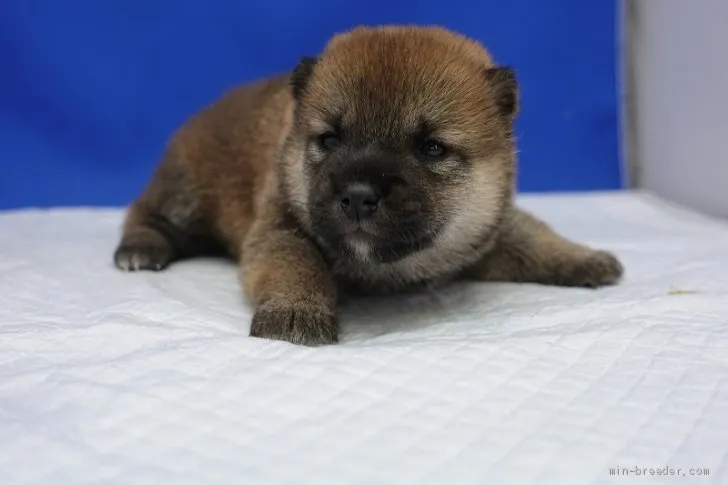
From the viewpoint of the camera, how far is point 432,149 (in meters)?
1.88

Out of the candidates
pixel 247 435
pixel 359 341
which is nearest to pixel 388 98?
pixel 359 341

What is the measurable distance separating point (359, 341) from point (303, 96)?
0.69m

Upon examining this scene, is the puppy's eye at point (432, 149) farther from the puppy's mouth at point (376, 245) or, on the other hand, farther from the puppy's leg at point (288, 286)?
the puppy's leg at point (288, 286)

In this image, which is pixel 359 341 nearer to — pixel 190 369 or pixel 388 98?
pixel 190 369

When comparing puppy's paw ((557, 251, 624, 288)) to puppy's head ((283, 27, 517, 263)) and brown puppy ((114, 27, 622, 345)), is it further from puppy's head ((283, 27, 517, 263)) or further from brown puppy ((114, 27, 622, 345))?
puppy's head ((283, 27, 517, 263))

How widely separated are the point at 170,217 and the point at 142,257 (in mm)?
293

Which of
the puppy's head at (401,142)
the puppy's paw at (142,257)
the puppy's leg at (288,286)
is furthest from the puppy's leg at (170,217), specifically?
the puppy's head at (401,142)

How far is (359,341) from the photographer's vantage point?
5.96 ft

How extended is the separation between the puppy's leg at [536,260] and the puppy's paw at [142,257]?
1.01 meters

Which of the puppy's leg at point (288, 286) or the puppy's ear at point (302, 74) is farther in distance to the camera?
the puppy's ear at point (302, 74)

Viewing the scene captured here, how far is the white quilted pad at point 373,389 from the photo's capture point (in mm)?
1170

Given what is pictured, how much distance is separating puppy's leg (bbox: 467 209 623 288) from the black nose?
30.9 inches

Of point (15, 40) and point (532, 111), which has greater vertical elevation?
point (15, 40)

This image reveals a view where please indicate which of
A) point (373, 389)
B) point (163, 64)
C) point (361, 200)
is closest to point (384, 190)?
point (361, 200)
